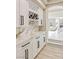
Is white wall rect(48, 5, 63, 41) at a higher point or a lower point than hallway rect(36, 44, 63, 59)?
higher

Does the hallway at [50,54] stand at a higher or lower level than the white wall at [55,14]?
lower

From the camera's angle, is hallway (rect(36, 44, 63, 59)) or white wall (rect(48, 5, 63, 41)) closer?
hallway (rect(36, 44, 63, 59))

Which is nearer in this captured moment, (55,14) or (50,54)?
(50,54)

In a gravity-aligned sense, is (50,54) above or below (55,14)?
below

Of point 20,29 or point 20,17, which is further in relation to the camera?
point 20,29

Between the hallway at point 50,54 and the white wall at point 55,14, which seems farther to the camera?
the white wall at point 55,14
